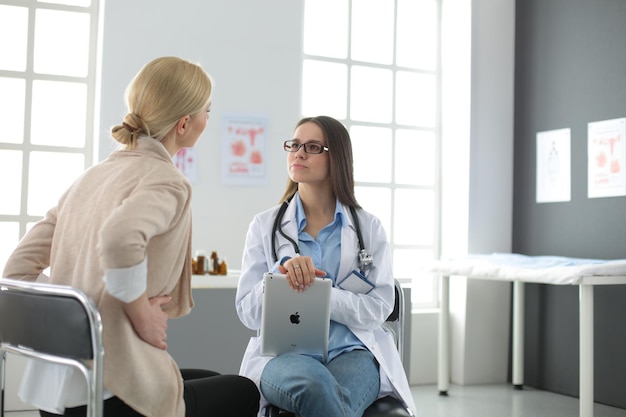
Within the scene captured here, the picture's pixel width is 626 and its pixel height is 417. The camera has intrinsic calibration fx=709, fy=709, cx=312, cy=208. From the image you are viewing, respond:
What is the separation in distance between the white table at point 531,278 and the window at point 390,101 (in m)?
0.69

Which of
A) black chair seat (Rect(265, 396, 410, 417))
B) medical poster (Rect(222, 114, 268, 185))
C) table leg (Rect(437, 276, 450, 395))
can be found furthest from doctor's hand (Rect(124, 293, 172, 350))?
table leg (Rect(437, 276, 450, 395))

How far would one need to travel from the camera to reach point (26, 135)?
421 centimetres

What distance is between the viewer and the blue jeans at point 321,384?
1.60 meters

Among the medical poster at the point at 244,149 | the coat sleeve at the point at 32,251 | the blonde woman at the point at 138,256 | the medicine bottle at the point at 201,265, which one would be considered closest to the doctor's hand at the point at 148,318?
the blonde woman at the point at 138,256

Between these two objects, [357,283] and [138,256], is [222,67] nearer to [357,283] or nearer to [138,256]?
[357,283]

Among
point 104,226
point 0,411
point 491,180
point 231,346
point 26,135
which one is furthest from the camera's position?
A: point 491,180

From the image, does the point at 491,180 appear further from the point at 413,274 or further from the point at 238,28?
the point at 238,28

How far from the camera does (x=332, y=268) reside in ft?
6.80

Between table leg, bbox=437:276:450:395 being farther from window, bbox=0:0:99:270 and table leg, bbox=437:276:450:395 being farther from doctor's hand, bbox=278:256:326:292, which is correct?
doctor's hand, bbox=278:256:326:292

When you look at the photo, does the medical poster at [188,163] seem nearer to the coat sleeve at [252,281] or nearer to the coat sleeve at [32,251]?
the coat sleeve at [252,281]

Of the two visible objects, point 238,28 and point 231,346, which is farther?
point 238,28

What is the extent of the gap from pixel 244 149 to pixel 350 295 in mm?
2641

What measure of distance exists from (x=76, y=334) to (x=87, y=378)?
0.08m

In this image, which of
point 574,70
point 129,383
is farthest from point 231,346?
point 574,70
